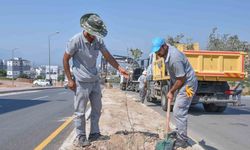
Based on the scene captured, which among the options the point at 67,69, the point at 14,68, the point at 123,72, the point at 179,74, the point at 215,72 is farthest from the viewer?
the point at 14,68

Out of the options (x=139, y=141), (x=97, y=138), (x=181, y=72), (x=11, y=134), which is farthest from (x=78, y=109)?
(x=11, y=134)

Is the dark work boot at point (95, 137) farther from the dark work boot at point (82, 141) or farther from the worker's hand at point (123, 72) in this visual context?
the worker's hand at point (123, 72)

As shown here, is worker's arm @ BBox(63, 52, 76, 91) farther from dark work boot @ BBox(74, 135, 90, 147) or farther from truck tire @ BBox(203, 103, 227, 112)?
truck tire @ BBox(203, 103, 227, 112)

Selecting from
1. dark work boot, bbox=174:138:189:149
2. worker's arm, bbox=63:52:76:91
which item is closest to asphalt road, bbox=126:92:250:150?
dark work boot, bbox=174:138:189:149

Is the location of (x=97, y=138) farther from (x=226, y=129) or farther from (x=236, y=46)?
(x=236, y=46)

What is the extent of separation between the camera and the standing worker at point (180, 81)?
715cm

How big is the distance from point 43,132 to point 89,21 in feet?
14.8

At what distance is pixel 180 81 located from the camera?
7238mm

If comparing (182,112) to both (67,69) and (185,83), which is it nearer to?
(185,83)

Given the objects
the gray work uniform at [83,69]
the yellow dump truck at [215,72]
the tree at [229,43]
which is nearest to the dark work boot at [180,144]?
the gray work uniform at [83,69]

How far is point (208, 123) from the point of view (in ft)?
43.7

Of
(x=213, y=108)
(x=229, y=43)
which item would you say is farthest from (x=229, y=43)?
(x=213, y=108)

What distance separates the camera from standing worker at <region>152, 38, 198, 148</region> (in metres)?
7.15

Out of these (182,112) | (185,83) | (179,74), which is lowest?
(182,112)
